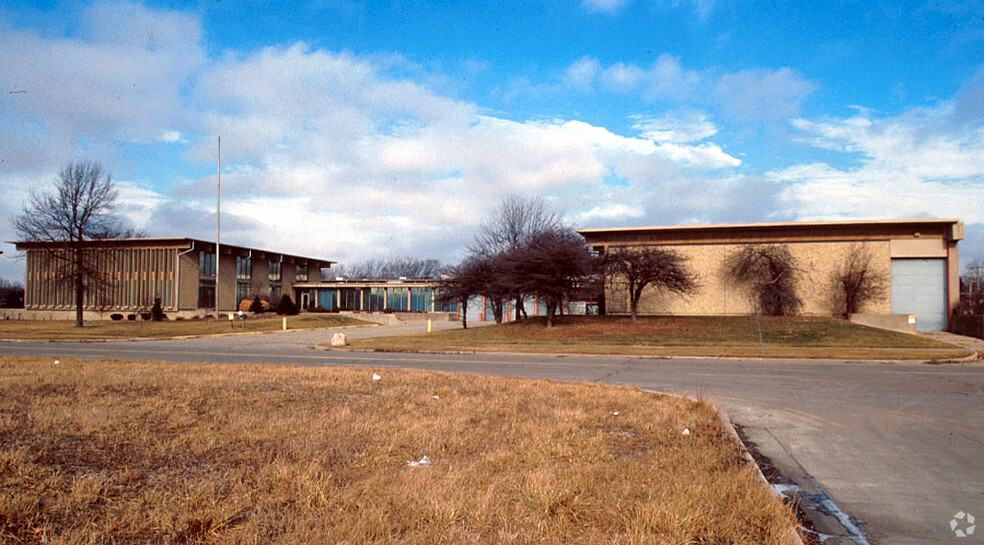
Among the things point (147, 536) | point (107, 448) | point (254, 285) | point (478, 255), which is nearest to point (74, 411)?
point (107, 448)

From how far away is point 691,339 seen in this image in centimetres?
3294

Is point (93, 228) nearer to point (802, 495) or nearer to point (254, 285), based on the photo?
point (254, 285)

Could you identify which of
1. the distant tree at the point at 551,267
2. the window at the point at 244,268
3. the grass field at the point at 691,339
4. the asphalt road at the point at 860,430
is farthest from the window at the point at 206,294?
the asphalt road at the point at 860,430

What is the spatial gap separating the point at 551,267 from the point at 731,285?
56.8ft

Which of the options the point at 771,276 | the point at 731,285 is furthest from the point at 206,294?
the point at 771,276

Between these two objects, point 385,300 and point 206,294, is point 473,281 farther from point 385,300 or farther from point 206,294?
point 385,300

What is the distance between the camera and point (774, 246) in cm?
4625

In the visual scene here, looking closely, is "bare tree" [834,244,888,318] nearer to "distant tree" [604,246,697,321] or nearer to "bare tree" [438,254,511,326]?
"distant tree" [604,246,697,321]

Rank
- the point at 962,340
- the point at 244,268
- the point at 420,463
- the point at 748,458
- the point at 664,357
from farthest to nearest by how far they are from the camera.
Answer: the point at 244,268, the point at 962,340, the point at 664,357, the point at 748,458, the point at 420,463

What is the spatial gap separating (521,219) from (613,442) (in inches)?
1875

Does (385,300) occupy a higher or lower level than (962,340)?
higher

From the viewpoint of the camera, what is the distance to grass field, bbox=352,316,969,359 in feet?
87.9

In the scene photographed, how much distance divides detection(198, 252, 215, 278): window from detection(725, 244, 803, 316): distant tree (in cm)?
5107

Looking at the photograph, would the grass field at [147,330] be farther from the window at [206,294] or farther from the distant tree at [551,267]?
the distant tree at [551,267]
